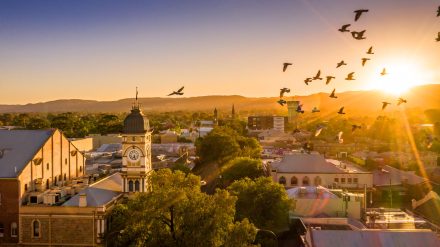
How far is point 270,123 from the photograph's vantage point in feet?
593

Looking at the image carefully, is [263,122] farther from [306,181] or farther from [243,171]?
[306,181]

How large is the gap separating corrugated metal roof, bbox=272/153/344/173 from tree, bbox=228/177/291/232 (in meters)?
19.2

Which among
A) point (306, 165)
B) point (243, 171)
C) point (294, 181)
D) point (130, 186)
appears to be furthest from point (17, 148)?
point (306, 165)

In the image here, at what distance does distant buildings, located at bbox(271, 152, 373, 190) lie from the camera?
6066 cm

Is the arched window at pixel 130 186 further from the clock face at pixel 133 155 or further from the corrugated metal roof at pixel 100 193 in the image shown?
the clock face at pixel 133 155

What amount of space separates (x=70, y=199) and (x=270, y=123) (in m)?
144

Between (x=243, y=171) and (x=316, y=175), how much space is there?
8.72 metres

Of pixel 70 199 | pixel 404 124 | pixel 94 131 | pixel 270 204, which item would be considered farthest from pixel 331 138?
pixel 70 199

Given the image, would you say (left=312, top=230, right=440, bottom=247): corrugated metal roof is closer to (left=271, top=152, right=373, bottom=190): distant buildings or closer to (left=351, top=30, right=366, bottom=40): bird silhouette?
(left=351, top=30, right=366, bottom=40): bird silhouette

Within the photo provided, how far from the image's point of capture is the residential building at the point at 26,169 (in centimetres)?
3903

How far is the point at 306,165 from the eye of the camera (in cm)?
6184

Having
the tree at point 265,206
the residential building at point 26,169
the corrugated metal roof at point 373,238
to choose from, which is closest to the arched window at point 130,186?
the residential building at point 26,169

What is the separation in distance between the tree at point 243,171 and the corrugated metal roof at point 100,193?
767 inches

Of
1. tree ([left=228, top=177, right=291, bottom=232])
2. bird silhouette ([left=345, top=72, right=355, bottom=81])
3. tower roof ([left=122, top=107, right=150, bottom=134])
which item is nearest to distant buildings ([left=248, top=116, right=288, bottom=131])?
tree ([left=228, top=177, right=291, bottom=232])
